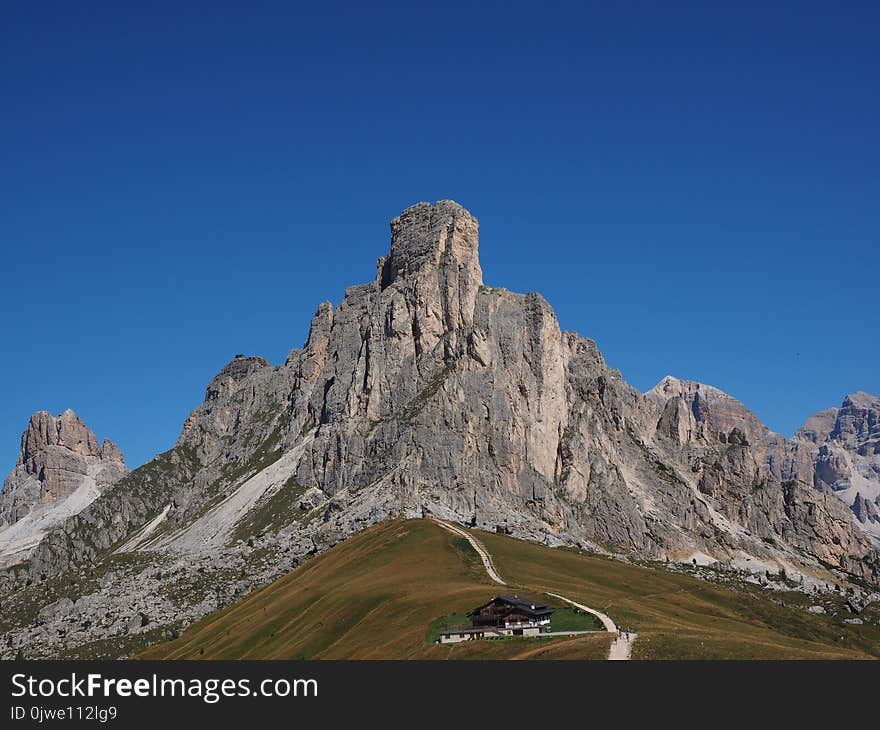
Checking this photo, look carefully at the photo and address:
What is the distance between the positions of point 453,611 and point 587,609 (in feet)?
46.1

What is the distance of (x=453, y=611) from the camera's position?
105 meters

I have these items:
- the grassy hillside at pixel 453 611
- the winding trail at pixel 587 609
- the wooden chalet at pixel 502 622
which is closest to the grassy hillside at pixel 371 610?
the grassy hillside at pixel 453 611

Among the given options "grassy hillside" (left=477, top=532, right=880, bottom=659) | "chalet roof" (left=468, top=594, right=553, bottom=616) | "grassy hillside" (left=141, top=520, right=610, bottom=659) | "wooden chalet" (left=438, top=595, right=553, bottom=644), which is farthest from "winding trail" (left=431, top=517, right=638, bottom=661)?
"wooden chalet" (left=438, top=595, right=553, bottom=644)

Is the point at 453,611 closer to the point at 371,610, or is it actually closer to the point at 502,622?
the point at 502,622

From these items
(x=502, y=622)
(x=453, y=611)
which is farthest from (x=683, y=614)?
(x=502, y=622)

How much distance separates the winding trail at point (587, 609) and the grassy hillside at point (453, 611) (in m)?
1.12

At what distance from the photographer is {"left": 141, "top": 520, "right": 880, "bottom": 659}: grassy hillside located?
85.4 metres

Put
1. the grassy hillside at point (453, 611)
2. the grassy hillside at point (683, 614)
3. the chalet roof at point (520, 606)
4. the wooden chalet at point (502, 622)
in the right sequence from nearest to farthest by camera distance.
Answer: the grassy hillside at point (683, 614) < the grassy hillside at point (453, 611) < the wooden chalet at point (502, 622) < the chalet roof at point (520, 606)

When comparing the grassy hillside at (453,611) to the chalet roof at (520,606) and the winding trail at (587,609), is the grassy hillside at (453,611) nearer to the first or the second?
the winding trail at (587,609)

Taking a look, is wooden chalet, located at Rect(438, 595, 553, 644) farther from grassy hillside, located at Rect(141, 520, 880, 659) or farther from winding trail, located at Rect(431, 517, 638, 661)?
winding trail, located at Rect(431, 517, 638, 661)

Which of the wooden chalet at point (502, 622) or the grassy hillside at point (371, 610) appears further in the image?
the grassy hillside at point (371, 610)

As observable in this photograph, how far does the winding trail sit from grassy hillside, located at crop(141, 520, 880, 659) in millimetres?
1118

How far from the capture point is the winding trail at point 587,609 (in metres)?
75.6

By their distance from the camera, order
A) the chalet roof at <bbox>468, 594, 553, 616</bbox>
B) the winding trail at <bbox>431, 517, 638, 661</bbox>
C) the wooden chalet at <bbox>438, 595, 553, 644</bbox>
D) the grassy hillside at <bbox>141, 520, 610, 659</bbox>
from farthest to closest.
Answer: the chalet roof at <bbox>468, 594, 553, 616</bbox> < the grassy hillside at <bbox>141, 520, 610, 659</bbox> < the wooden chalet at <bbox>438, 595, 553, 644</bbox> < the winding trail at <bbox>431, 517, 638, 661</bbox>
